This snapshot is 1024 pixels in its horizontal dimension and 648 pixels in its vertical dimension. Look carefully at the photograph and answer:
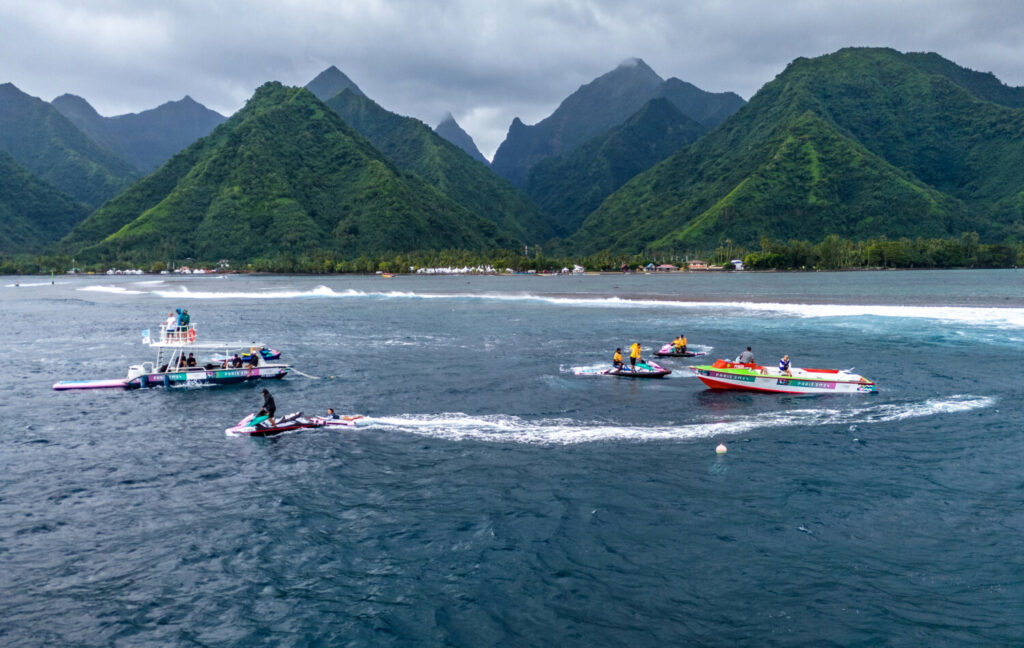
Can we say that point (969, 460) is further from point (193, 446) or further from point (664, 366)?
point (193, 446)

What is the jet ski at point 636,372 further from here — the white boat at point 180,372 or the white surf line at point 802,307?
the white surf line at point 802,307

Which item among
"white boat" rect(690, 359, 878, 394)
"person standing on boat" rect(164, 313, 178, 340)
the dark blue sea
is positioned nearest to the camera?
the dark blue sea

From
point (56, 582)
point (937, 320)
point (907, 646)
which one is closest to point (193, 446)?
point (56, 582)

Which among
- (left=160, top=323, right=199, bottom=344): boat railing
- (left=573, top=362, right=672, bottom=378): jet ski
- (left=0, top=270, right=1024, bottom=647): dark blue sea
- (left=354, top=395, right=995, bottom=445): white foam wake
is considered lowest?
(left=0, top=270, right=1024, bottom=647): dark blue sea

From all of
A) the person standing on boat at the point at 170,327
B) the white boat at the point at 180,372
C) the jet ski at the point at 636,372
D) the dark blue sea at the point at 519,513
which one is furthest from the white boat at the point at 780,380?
the person standing on boat at the point at 170,327

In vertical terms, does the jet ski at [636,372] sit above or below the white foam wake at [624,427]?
above

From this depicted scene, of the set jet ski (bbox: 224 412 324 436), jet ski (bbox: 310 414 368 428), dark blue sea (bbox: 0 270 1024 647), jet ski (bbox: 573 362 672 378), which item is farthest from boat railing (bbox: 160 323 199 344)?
jet ski (bbox: 573 362 672 378)

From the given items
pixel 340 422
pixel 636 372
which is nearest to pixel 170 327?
pixel 340 422

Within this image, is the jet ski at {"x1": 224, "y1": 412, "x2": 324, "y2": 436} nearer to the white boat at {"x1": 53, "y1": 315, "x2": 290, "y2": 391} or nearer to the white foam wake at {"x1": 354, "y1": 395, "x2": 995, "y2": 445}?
the white foam wake at {"x1": 354, "y1": 395, "x2": 995, "y2": 445}
